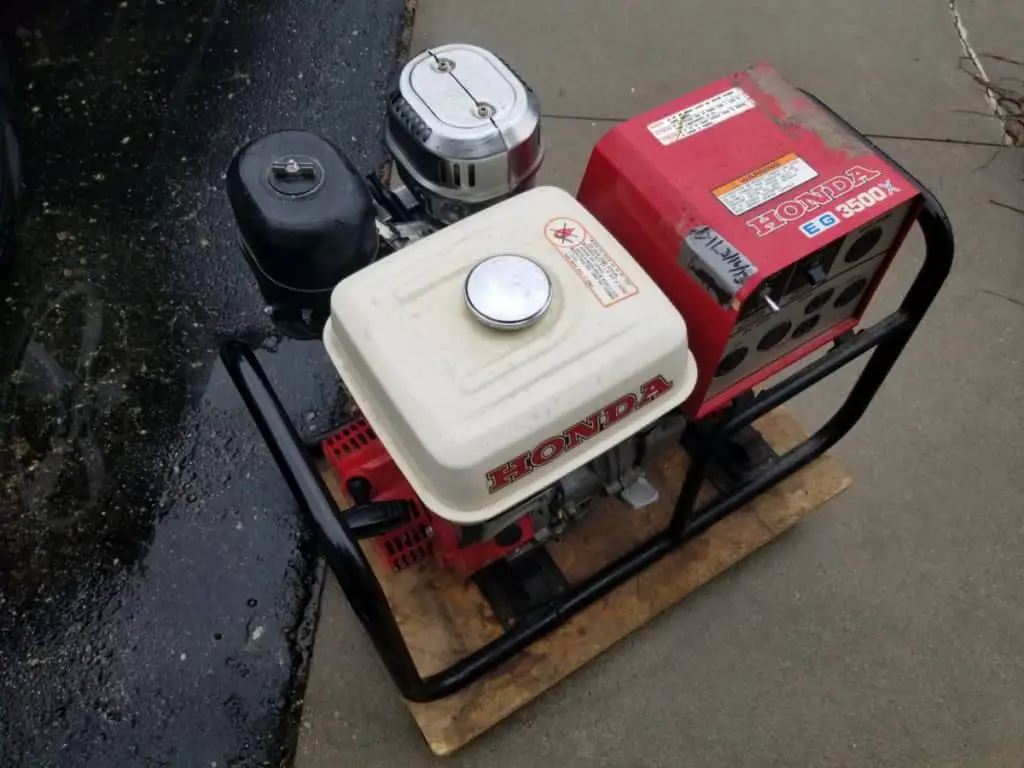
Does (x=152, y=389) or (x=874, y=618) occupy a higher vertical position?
(x=874, y=618)

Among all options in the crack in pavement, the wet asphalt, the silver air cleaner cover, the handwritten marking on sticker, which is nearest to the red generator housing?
the handwritten marking on sticker

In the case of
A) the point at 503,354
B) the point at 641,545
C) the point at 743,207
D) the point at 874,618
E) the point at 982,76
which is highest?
the point at 743,207

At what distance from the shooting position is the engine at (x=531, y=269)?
99cm

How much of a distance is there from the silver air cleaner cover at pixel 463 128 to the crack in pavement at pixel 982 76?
1637 millimetres

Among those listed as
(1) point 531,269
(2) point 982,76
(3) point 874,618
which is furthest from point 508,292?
(2) point 982,76

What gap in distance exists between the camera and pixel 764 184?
3.61 feet

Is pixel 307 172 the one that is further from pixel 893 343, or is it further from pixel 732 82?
pixel 893 343

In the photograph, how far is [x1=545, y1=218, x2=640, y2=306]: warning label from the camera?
1041 mm

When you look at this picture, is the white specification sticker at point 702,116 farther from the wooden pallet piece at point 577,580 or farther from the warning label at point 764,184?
the wooden pallet piece at point 577,580

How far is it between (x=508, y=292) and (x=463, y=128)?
0.90 feet

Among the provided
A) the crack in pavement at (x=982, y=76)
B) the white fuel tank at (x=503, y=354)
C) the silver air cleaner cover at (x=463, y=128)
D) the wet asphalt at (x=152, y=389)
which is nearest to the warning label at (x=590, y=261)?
the white fuel tank at (x=503, y=354)

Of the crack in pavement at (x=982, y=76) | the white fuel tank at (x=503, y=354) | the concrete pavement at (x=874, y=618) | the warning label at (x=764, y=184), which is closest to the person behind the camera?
the white fuel tank at (x=503, y=354)

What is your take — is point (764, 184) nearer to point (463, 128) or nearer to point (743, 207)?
point (743, 207)

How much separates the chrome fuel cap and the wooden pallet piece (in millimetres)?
669
